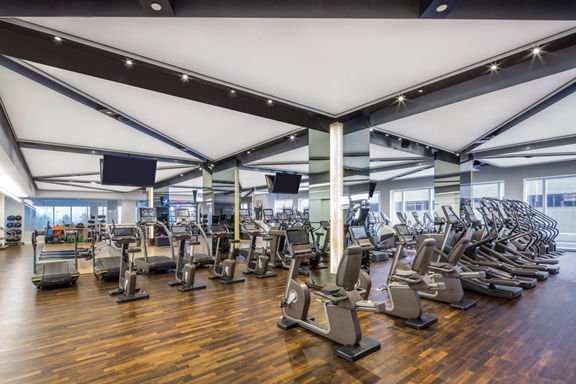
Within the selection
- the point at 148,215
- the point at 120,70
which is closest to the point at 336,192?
the point at 120,70

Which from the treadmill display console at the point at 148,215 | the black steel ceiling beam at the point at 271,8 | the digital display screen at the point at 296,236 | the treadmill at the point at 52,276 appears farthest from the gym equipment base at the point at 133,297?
the black steel ceiling beam at the point at 271,8

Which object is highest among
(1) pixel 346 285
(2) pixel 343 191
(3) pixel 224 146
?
(3) pixel 224 146

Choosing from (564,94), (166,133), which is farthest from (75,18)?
(564,94)

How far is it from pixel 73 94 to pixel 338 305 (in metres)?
4.91

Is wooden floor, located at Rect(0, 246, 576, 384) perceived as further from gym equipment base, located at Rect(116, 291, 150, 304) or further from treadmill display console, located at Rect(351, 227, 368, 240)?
treadmill display console, located at Rect(351, 227, 368, 240)

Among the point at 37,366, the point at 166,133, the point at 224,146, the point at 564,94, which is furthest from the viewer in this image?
the point at 224,146

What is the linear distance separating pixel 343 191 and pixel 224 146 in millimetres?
3950

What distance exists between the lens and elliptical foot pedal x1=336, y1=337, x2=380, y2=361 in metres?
2.72

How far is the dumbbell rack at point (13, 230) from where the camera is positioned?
519 inches

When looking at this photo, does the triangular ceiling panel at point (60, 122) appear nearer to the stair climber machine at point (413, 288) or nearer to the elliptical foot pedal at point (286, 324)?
the elliptical foot pedal at point (286, 324)

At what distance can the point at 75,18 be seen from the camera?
274 cm

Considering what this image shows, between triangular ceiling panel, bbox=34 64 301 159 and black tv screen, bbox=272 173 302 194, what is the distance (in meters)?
1.38

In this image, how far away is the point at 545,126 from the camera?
639 centimetres

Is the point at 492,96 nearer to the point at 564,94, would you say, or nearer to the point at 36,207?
the point at 564,94
